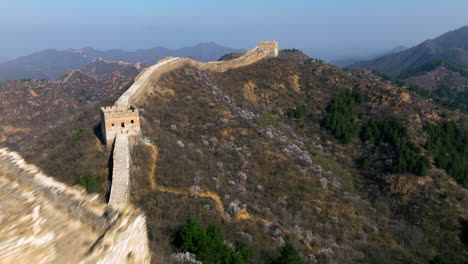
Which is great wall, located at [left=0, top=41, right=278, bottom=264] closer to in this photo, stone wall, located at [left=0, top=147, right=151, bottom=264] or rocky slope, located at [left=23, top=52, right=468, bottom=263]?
stone wall, located at [left=0, top=147, right=151, bottom=264]

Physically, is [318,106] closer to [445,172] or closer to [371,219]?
[445,172]

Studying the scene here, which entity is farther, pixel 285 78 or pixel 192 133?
pixel 285 78

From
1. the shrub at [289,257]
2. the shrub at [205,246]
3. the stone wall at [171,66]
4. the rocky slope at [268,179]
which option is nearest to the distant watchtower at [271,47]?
the stone wall at [171,66]

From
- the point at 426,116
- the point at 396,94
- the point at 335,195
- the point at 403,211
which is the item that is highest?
the point at 396,94

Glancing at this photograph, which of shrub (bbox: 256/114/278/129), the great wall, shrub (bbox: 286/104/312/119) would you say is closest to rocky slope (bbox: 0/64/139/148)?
shrub (bbox: 256/114/278/129)

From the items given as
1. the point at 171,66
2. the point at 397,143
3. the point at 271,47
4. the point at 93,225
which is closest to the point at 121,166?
the point at 93,225

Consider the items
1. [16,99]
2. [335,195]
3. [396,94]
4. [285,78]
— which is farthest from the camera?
[16,99]

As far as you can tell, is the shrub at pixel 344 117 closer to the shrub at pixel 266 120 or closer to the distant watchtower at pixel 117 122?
the shrub at pixel 266 120

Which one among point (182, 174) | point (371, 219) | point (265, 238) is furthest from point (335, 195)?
point (182, 174)

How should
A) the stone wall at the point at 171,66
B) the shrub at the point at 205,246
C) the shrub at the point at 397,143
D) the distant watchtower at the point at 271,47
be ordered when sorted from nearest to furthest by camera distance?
A: 1. the shrub at the point at 205,246
2. the stone wall at the point at 171,66
3. the shrub at the point at 397,143
4. the distant watchtower at the point at 271,47
